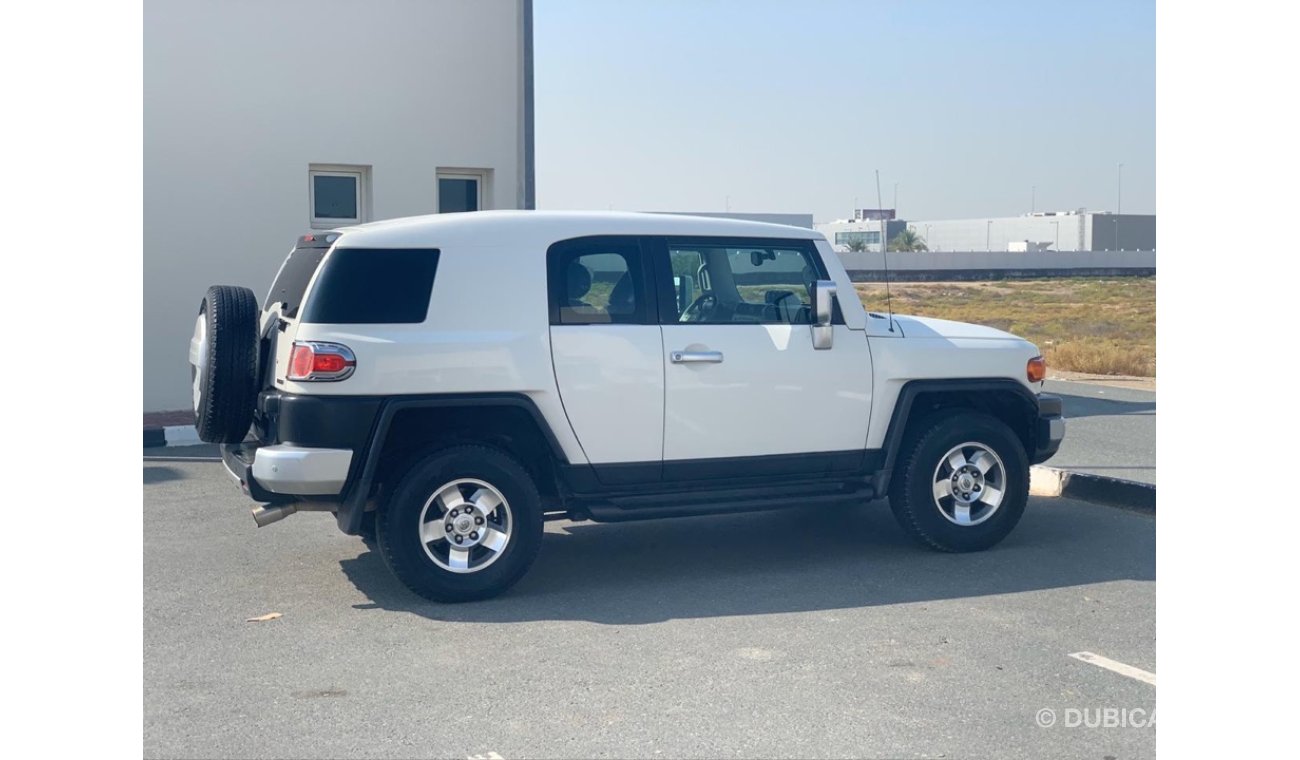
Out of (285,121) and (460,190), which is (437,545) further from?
(460,190)

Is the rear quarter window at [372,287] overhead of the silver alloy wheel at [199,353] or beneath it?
overhead

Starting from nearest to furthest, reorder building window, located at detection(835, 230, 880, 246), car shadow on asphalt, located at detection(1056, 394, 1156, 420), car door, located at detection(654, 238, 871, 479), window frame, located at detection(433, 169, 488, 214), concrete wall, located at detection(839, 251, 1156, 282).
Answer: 1. car door, located at detection(654, 238, 871, 479)
2. window frame, located at detection(433, 169, 488, 214)
3. car shadow on asphalt, located at detection(1056, 394, 1156, 420)
4. concrete wall, located at detection(839, 251, 1156, 282)
5. building window, located at detection(835, 230, 880, 246)

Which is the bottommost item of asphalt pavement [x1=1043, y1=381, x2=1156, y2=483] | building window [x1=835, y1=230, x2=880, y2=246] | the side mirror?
asphalt pavement [x1=1043, y1=381, x2=1156, y2=483]

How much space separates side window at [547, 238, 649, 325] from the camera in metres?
7.04

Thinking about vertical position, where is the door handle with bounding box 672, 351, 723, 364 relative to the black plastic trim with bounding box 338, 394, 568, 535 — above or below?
above

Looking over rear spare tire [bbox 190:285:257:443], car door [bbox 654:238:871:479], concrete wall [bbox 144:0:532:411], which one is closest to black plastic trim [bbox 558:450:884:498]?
car door [bbox 654:238:871:479]

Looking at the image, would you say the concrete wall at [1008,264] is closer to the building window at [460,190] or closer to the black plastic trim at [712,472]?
the building window at [460,190]

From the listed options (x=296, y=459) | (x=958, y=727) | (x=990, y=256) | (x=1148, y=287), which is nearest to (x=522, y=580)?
(x=296, y=459)

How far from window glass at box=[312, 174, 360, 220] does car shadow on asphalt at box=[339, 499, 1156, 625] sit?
5.78 meters

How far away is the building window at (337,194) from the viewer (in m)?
13.2

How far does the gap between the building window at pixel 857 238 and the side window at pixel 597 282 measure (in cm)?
8283

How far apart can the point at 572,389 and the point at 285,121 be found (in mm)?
7096

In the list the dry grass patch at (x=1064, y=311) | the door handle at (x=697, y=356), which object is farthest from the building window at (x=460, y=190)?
the dry grass patch at (x=1064, y=311)

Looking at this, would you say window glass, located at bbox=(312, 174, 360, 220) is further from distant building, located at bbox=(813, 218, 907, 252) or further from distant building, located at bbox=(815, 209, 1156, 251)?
distant building, located at bbox=(815, 209, 1156, 251)
